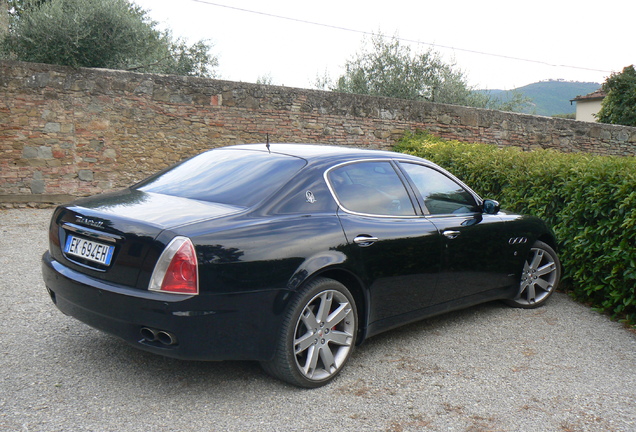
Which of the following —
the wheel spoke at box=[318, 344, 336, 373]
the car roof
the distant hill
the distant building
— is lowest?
the wheel spoke at box=[318, 344, 336, 373]

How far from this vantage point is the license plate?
127 inches

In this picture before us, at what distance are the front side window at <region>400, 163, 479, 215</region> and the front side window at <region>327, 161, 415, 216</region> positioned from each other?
0.20 metres

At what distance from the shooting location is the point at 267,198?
3.57 m

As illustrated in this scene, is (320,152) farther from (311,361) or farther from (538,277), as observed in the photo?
(538,277)

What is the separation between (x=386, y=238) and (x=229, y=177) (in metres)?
1.16

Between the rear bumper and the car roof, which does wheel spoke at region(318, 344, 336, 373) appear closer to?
the rear bumper

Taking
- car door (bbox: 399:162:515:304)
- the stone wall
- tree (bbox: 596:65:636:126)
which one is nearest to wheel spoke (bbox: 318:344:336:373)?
car door (bbox: 399:162:515:304)

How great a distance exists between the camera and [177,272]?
302 centimetres

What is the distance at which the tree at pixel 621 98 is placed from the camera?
80.1 feet

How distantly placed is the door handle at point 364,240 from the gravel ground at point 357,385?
86cm

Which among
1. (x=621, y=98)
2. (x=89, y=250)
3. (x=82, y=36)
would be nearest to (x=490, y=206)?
(x=89, y=250)

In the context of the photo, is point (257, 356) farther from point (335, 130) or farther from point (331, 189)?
point (335, 130)

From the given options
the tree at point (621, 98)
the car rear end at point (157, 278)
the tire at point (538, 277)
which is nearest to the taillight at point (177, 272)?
the car rear end at point (157, 278)

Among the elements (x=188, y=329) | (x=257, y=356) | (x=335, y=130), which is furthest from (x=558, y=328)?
(x=335, y=130)
